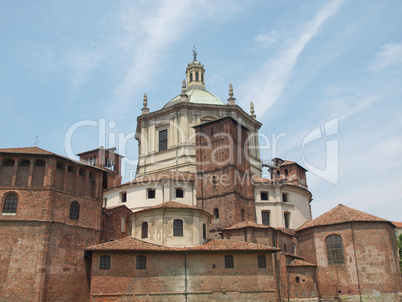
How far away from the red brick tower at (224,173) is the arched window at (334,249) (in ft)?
22.7

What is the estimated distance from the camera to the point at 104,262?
28203 millimetres

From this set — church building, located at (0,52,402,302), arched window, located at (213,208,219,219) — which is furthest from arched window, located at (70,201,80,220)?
arched window, located at (213,208,219,219)

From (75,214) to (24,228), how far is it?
12.2ft

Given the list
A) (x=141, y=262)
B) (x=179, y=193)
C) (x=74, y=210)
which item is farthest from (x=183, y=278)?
(x=179, y=193)

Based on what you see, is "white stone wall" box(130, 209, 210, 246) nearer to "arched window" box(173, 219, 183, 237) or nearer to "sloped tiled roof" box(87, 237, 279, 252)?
"arched window" box(173, 219, 183, 237)

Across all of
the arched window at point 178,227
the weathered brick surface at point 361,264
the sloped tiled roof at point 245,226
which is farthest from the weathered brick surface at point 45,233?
the weathered brick surface at point 361,264

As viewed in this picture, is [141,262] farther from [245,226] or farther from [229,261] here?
[245,226]

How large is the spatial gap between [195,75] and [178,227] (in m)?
29.0

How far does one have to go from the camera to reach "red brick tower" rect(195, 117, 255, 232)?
1452 inches

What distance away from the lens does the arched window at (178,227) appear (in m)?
30.8

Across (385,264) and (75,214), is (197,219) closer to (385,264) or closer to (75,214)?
(75,214)

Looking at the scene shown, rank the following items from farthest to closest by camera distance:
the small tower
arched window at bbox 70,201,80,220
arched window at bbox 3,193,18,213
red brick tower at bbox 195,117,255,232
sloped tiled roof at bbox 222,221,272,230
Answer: the small tower → red brick tower at bbox 195,117,255,232 → sloped tiled roof at bbox 222,221,272,230 → arched window at bbox 70,201,80,220 → arched window at bbox 3,193,18,213

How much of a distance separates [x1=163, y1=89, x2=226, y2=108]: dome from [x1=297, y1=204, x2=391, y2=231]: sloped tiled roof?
18.3 metres

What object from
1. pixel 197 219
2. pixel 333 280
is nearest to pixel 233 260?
pixel 197 219
